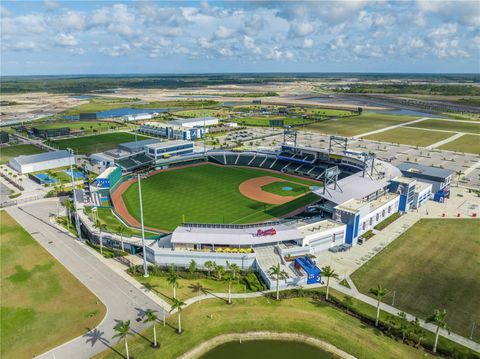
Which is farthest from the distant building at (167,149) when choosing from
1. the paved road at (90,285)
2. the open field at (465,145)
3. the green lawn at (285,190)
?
the open field at (465,145)

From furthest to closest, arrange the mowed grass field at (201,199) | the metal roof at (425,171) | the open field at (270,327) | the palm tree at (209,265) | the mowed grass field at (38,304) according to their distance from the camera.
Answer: the metal roof at (425,171), the mowed grass field at (201,199), the palm tree at (209,265), the mowed grass field at (38,304), the open field at (270,327)

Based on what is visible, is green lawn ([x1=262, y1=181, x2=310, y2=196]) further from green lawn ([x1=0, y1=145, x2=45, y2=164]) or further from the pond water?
green lawn ([x1=0, y1=145, x2=45, y2=164])

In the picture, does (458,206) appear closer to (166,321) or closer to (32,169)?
(166,321)

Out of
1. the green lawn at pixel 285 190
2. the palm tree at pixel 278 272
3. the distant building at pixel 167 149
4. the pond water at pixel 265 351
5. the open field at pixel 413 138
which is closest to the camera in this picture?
the pond water at pixel 265 351

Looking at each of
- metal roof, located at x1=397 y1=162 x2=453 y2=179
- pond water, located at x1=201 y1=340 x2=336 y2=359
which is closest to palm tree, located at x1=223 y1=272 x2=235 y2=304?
pond water, located at x1=201 y1=340 x2=336 y2=359

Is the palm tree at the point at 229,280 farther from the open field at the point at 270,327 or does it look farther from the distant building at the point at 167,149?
the distant building at the point at 167,149

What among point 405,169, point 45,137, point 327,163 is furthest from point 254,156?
point 45,137

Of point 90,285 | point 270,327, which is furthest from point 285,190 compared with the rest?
point 90,285
